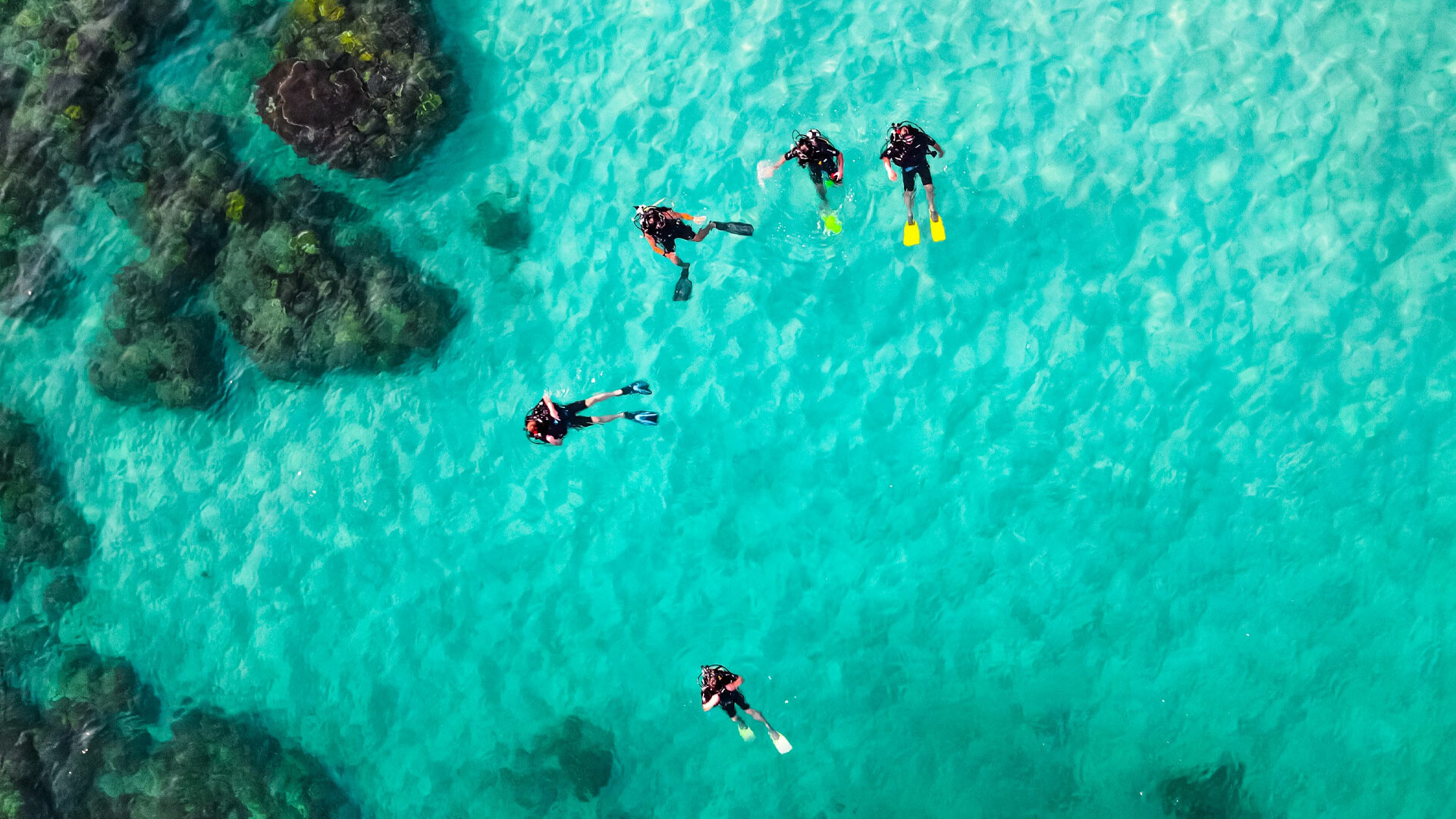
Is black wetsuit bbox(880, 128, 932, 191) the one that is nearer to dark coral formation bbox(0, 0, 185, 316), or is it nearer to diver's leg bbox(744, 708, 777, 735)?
diver's leg bbox(744, 708, 777, 735)

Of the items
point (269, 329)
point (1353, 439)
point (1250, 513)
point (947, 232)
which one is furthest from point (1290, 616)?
point (269, 329)

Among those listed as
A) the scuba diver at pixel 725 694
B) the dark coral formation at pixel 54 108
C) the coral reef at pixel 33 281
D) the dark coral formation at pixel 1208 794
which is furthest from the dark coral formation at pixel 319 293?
the dark coral formation at pixel 1208 794

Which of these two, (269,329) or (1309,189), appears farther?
(269,329)

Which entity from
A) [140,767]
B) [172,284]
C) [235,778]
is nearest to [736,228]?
[172,284]

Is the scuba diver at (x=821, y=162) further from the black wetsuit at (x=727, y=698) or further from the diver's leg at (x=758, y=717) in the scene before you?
the diver's leg at (x=758, y=717)

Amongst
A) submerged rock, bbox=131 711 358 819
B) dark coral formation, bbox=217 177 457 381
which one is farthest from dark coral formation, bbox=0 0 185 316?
submerged rock, bbox=131 711 358 819

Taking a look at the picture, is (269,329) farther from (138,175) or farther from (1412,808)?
(1412,808)
